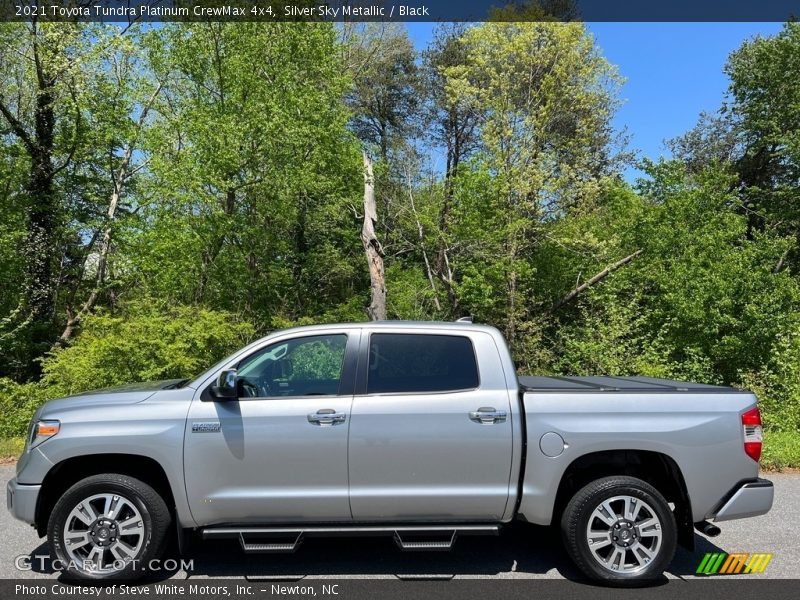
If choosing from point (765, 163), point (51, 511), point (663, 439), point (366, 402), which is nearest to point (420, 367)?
point (366, 402)

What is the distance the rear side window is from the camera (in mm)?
4680

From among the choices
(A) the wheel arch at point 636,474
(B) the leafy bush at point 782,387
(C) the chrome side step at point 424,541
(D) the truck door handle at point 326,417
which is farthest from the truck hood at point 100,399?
(B) the leafy bush at point 782,387

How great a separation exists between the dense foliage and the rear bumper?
31.8ft

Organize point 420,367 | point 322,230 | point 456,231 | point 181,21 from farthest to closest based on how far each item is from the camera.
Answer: point 322,230 → point 456,231 → point 181,21 → point 420,367

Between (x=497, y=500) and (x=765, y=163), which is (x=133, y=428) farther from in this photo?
(x=765, y=163)

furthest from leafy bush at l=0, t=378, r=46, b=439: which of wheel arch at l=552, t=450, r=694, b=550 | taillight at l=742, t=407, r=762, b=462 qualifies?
taillight at l=742, t=407, r=762, b=462

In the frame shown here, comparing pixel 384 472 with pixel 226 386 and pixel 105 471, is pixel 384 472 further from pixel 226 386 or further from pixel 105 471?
pixel 105 471

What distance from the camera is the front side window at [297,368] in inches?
186

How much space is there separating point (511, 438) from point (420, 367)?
0.84m

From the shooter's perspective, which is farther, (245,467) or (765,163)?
(765,163)

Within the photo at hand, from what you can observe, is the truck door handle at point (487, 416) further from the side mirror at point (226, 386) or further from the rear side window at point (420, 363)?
the side mirror at point (226, 386)

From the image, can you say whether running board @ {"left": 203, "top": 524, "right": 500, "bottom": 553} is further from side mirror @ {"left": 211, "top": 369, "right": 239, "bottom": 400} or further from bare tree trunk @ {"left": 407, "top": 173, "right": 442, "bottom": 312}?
bare tree trunk @ {"left": 407, "top": 173, "right": 442, "bottom": 312}

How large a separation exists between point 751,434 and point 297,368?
11.0 ft

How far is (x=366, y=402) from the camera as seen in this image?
4.57 m
